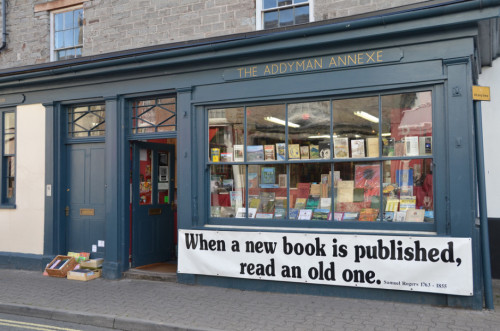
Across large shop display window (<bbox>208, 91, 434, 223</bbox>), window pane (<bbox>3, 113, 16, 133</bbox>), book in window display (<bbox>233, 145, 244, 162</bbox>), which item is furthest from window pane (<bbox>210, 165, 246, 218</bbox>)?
window pane (<bbox>3, 113, 16, 133</bbox>)

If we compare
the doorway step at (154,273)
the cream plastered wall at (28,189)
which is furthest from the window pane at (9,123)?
the doorway step at (154,273)

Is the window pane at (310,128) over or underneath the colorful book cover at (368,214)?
over

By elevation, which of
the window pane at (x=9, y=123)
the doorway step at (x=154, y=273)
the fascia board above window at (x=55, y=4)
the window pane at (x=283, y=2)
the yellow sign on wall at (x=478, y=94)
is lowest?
the doorway step at (x=154, y=273)

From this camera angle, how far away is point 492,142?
25.9 feet

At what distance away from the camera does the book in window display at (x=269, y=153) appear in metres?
7.55

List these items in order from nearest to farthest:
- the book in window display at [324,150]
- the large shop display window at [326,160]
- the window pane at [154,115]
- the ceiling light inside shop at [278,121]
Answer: the large shop display window at [326,160] → the book in window display at [324,150] → the ceiling light inside shop at [278,121] → the window pane at [154,115]

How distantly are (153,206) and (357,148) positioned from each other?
436 cm

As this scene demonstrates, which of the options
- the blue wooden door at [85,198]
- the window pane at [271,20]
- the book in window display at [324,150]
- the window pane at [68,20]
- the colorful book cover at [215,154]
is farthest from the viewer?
the window pane at [68,20]

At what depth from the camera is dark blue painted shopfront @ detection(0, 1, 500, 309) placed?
6.26 meters

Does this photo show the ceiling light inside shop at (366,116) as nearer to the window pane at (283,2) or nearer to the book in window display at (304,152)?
the book in window display at (304,152)

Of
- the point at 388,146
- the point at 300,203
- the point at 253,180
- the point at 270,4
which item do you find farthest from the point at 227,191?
the point at 270,4

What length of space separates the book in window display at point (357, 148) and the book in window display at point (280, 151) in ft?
3.63

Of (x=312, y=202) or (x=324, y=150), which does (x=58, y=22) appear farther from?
(x=312, y=202)

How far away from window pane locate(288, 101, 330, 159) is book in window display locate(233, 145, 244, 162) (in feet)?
2.89
